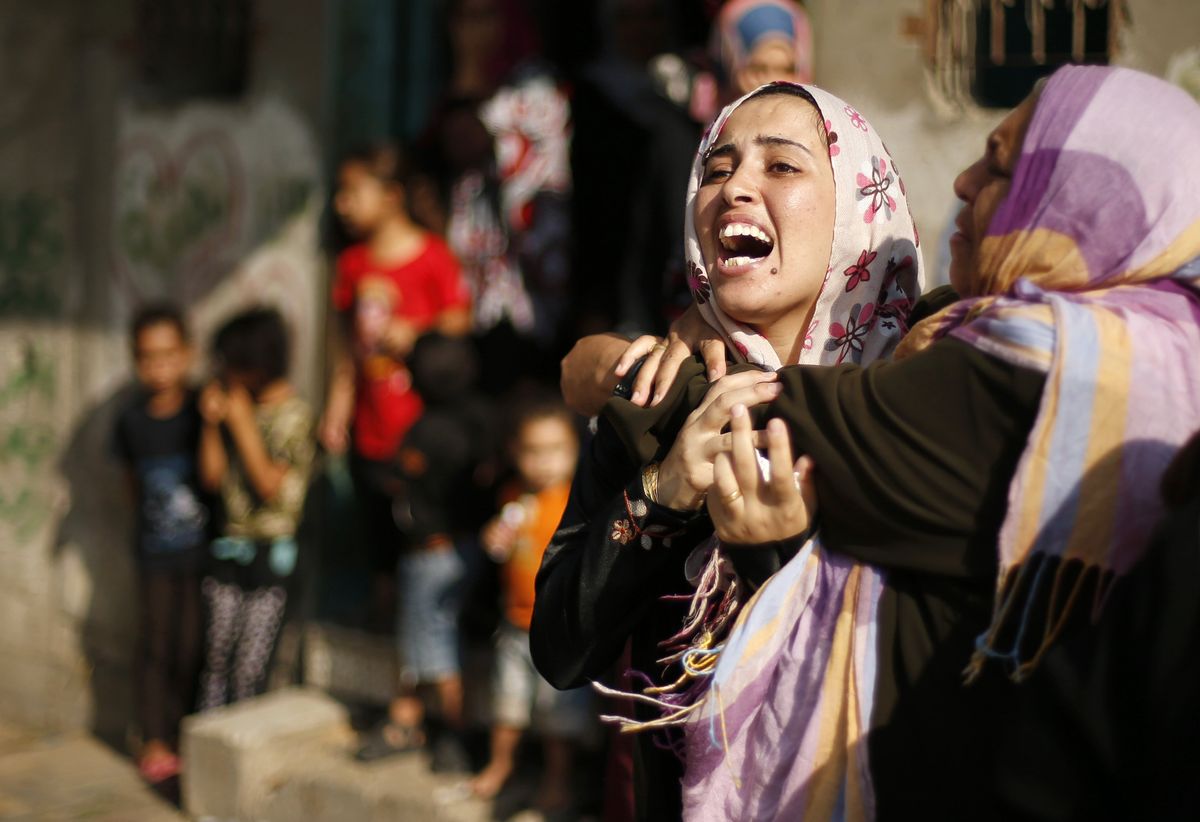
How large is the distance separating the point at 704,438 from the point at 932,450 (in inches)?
11.1

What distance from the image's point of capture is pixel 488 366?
4.75 m

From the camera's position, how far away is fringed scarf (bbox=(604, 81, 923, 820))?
1516 mm

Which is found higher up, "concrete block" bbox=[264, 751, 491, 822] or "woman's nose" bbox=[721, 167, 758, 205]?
"woman's nose" bbox=[721, 167, 758, 205]

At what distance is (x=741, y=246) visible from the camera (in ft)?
5.90

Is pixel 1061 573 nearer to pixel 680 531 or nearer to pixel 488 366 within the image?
pixel 680 531

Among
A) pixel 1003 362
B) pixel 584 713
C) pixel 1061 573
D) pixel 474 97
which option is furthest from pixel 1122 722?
pixel 474 97

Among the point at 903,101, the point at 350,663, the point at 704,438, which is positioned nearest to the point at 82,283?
the point at 350,663

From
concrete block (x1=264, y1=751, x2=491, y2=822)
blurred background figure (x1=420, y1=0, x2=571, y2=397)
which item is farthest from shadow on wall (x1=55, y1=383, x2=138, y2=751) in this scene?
blurred background figure (x1=420, y1=0, x2=571, y2=397)

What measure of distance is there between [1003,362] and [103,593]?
17.3 feet

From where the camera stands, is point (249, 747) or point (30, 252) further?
point (30, 252)

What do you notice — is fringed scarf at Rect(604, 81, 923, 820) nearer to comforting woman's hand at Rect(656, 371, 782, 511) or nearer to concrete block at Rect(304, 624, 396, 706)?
comforting woman's hand at Rect(656, 371, 782, 511)

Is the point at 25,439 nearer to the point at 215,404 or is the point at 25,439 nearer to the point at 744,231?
the point at 215,404

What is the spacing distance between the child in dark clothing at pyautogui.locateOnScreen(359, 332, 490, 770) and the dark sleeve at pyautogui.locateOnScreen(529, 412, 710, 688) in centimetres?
249

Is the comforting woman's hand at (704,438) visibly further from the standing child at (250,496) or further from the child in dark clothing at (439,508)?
the standing child at (250,496)
